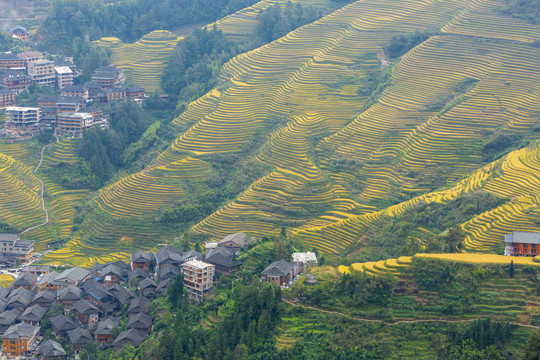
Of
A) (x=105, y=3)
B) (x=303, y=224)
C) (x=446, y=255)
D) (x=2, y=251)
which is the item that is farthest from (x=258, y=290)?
(x=105, y=3)

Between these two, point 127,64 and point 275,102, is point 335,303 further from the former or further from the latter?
point 127,64

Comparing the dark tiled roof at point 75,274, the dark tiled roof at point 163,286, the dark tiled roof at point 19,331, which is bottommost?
the dark tiled roof at point 19,331

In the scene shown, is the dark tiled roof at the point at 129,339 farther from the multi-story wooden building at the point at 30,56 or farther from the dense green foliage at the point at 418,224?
the multi-story wooden building at the point at 30,56

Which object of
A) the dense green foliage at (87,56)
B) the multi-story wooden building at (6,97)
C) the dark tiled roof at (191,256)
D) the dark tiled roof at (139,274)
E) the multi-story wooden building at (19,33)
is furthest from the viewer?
the multi-story wooden building at (19,33)

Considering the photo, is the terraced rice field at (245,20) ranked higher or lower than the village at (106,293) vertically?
higher

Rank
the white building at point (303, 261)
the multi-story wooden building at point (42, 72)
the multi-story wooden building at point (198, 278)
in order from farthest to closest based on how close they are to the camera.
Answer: the multi-story wooden building at point (42, 72) < the multi-story wooden building at point (198, 278) < the white building at point (303, 261)

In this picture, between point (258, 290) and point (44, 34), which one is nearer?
point (258, 290)

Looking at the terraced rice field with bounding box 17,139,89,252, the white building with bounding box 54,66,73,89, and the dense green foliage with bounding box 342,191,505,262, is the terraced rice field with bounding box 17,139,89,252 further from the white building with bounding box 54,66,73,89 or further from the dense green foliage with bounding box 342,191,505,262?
the dense green foliage with bounding box 342,191,505,262

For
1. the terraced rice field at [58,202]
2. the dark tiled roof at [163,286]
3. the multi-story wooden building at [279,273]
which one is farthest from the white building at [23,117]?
the multi-story wooden building at [279,273]
